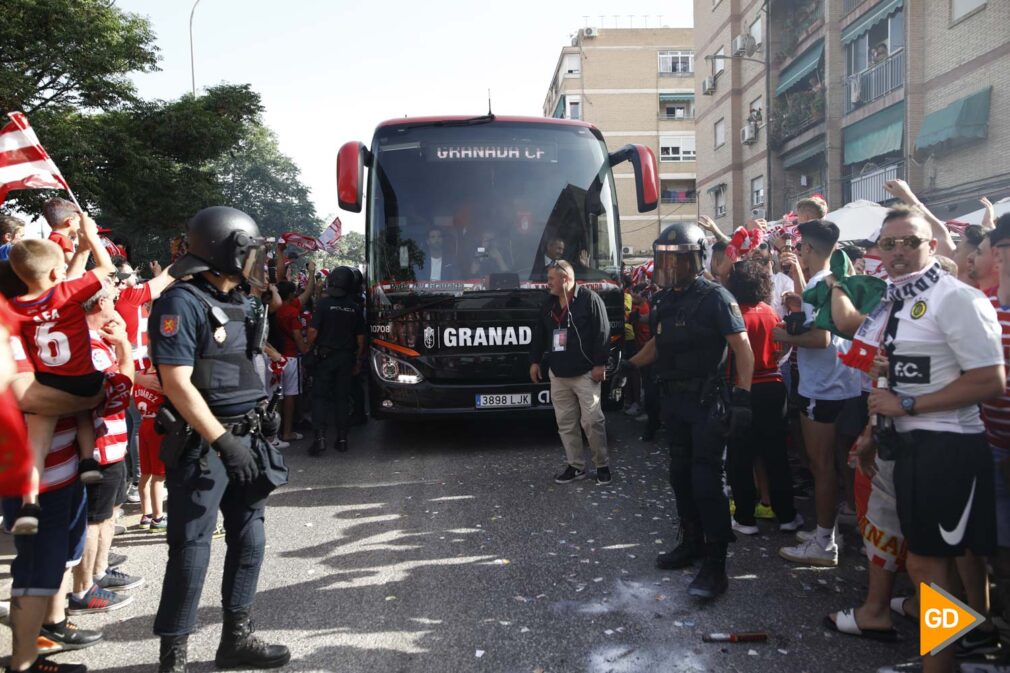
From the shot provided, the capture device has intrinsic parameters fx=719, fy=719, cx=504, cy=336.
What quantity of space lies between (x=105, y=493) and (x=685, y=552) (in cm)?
329

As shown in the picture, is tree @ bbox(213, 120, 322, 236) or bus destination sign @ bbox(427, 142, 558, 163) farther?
tree @ bbox(213, 120, 322, 236)

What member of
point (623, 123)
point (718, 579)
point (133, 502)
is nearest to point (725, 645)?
point (718, 579)

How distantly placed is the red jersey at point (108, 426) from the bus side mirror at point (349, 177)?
366 centimetres

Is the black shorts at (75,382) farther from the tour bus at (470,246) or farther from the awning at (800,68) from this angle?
the awning at (800,68)

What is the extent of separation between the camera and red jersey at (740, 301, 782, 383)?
4844 mm

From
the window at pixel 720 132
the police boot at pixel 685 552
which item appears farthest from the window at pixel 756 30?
the police boot at pixel 685 552

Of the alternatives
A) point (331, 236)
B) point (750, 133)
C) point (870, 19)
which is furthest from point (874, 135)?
point (331, 236)

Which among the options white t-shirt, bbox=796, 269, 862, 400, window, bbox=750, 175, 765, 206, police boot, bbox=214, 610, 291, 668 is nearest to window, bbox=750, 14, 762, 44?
window, bbox=750, 175, 765, 206

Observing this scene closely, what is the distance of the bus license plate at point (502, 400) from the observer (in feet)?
24.0

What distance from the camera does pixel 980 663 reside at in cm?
312

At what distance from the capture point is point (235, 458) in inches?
117

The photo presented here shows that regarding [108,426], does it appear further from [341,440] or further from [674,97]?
[674,97]

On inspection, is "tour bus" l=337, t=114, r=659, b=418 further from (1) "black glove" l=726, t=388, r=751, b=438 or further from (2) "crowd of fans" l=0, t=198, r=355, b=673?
(2) "crowd of fans" l=0, t=198, r=355, b=673

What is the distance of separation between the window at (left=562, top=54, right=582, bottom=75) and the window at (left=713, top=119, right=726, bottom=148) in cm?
1984
